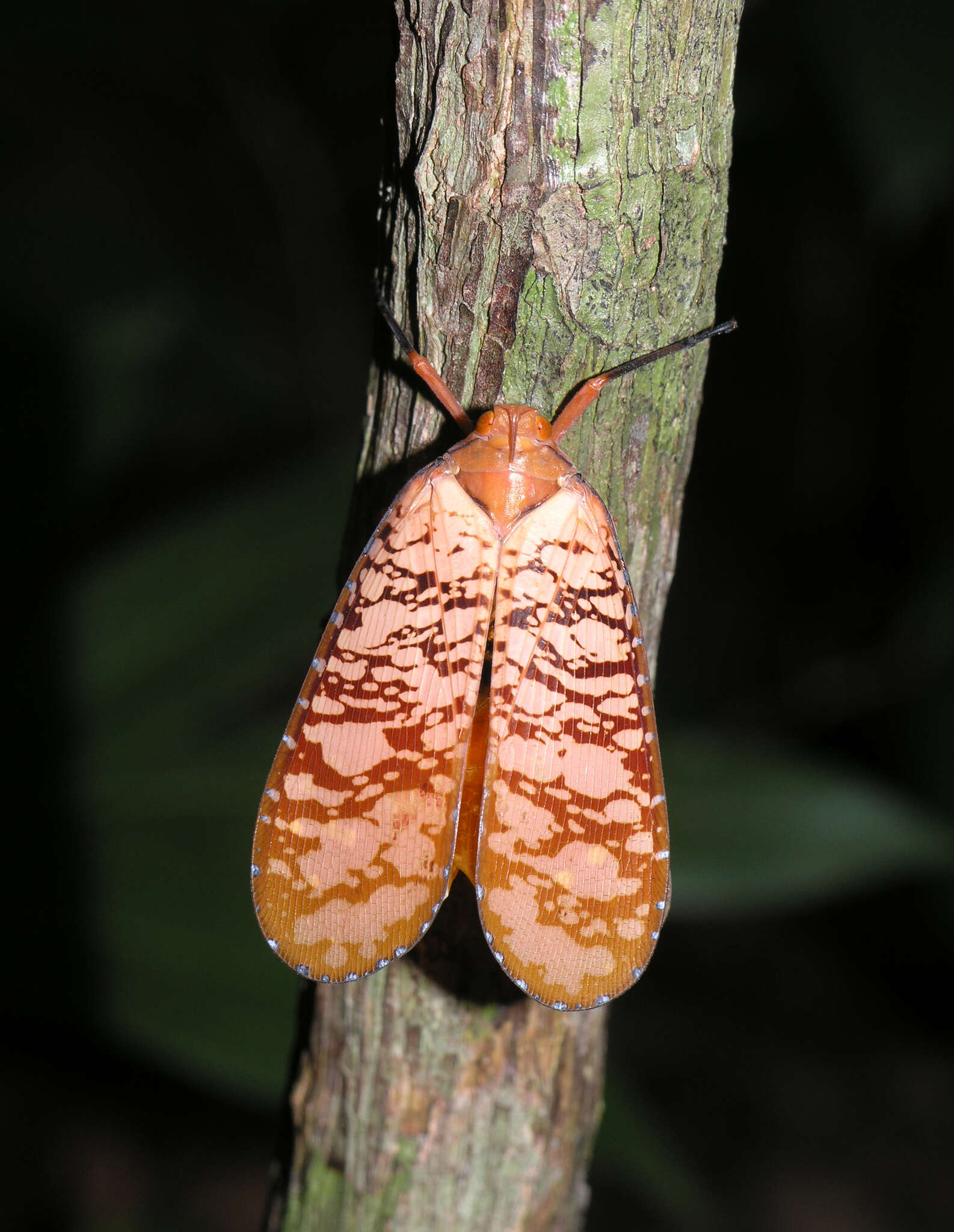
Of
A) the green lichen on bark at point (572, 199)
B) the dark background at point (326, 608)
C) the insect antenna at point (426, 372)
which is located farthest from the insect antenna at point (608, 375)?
the dark background at point (326, 608)

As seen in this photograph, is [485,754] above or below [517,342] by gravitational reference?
below

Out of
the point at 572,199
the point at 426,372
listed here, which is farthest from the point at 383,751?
the point at 572,199

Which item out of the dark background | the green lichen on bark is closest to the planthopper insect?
the green lichen on bark

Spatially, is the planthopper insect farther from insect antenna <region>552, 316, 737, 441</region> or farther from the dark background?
the dark background

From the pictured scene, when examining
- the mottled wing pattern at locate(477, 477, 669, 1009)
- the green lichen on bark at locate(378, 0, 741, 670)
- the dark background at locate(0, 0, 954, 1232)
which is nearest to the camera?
the green lichen on bark at locate(378, 0, 741, 670)

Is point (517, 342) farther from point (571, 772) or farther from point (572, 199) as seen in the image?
point (571, 772)

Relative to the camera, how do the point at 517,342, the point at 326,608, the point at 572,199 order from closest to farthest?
the point at 572,199
the point at 517,342
the point at 326,608
